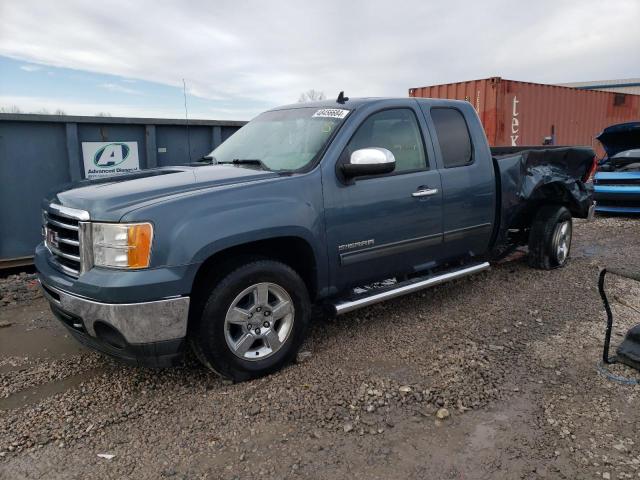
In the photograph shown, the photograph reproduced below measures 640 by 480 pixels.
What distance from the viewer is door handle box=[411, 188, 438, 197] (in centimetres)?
396

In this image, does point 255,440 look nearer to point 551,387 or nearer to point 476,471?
point 476,471

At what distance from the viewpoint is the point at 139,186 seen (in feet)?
10.3

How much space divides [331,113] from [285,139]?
414mm

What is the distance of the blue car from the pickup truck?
571 centimetres

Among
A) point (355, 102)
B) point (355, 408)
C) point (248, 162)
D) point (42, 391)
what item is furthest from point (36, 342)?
point (355, 102)

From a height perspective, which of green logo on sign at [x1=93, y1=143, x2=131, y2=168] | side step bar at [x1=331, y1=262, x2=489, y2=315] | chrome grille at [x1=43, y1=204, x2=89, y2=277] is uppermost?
green logo on sign at [x1=93, y1=143, x2=131, y2=168]

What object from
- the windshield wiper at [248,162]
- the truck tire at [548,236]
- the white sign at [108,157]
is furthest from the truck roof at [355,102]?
the white sign at [108,157]

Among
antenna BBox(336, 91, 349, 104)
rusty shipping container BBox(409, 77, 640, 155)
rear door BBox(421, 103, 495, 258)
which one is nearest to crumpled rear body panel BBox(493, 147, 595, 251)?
rear door BBox(421, 103, 495, 258)

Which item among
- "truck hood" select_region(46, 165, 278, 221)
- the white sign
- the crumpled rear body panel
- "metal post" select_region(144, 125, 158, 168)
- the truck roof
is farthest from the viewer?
"metal post" select_region(144, 125, 158, 168)

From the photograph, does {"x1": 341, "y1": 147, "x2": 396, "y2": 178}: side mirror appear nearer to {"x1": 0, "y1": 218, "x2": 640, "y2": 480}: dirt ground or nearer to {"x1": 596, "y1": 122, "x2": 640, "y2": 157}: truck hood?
{"x1": 0, "y1": 218, "x2": 640, "y2": 480}: dirt ground

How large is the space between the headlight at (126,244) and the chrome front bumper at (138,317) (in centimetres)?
23

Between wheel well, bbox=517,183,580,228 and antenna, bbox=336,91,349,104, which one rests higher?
antenna, bbox=336,91,349,104

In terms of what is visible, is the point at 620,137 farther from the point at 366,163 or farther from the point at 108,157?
the point at 108,157

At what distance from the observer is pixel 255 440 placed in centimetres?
264
